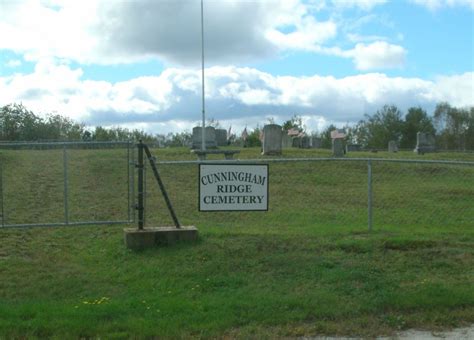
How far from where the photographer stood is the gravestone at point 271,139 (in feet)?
77.6

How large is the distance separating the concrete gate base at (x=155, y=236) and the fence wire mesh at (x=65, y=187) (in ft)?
3.05

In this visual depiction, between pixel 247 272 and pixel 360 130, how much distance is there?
7272 cm

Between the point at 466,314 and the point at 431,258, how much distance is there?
2.02m

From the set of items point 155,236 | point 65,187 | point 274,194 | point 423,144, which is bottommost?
point 155,236

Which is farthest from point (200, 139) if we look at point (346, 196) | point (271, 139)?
point (346, 196)

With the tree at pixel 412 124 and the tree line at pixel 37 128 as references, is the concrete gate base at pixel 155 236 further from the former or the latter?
the tree at pixel 412 124

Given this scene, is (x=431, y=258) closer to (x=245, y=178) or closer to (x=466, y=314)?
(x=466, y=314)

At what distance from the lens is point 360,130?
77875 millimetres

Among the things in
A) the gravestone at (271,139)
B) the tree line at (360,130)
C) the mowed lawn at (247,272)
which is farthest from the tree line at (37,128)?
the mowed lawn at (247,272)

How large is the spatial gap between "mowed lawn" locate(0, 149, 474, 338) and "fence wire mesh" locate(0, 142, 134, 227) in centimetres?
13

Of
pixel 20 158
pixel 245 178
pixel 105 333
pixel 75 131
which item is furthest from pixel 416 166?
pixel 75 131

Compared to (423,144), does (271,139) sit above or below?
above

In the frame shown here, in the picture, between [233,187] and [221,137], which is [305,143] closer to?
[221,137]

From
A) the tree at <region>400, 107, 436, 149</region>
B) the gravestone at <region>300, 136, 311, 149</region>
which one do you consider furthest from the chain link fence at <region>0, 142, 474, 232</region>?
the tree at <region>400, 107, 436, 149</region>
